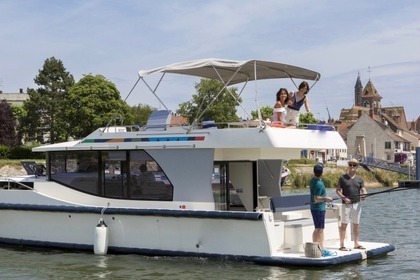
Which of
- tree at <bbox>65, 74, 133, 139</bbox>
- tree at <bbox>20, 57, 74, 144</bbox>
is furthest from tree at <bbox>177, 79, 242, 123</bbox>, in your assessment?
tree at <bbox>20, 57, 74, 144</bbox>

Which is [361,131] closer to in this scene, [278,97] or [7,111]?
[7,111]

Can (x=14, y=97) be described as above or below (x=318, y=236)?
above

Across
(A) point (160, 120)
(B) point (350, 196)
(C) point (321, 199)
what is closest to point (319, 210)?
(C) point (321, 199)

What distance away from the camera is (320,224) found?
12.7 m

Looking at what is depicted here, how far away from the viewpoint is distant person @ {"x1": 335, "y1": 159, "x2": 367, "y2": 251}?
1292cm

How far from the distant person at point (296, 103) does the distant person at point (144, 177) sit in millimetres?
3084

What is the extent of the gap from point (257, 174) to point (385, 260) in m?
3.12

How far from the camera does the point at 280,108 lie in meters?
13.8

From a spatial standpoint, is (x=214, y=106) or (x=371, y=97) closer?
(x=214, y=106)

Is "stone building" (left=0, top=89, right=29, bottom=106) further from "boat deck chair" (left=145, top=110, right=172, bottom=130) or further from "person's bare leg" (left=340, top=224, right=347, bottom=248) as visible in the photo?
"person's bare leg" (left=340, top=224, right=347, bottom=248)

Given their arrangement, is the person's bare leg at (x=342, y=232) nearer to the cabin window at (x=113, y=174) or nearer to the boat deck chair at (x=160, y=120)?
the cabin window at (x=113, y=174)

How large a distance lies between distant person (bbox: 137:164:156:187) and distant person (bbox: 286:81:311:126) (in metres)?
3.08

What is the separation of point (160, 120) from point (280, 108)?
259 centimetres

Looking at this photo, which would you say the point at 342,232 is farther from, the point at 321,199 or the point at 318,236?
the point at 321,199
